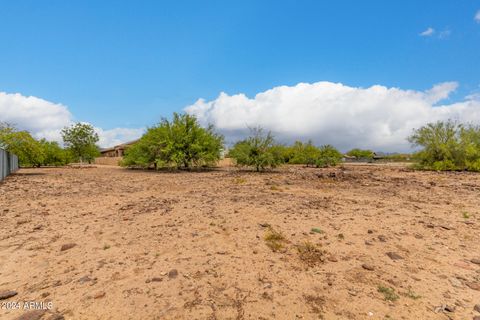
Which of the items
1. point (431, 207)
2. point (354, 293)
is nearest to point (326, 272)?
point (354, 293)

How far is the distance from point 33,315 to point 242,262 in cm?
241

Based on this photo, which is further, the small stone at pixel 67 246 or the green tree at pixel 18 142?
the green tree at pixel 18 142

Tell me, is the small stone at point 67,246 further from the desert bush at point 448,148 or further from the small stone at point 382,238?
the desert bush at point 448,148

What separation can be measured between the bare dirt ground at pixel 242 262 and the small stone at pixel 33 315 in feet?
0.07

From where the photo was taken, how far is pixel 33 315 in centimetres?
250

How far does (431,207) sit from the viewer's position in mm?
7051

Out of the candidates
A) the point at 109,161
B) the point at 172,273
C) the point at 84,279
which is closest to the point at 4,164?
the point at 84,279

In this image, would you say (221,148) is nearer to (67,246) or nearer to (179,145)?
(179,145)

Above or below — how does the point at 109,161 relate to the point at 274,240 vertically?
above

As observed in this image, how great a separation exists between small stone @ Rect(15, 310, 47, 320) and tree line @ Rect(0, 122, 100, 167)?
20.0m

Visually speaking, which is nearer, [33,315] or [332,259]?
[33,315]

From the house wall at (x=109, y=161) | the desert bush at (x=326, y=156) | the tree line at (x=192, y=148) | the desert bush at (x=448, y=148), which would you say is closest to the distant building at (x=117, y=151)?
the house wall at (x=109, y=161)

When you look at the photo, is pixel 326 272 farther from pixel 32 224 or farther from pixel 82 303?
pixel 32 224

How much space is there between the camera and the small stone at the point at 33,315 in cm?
245
